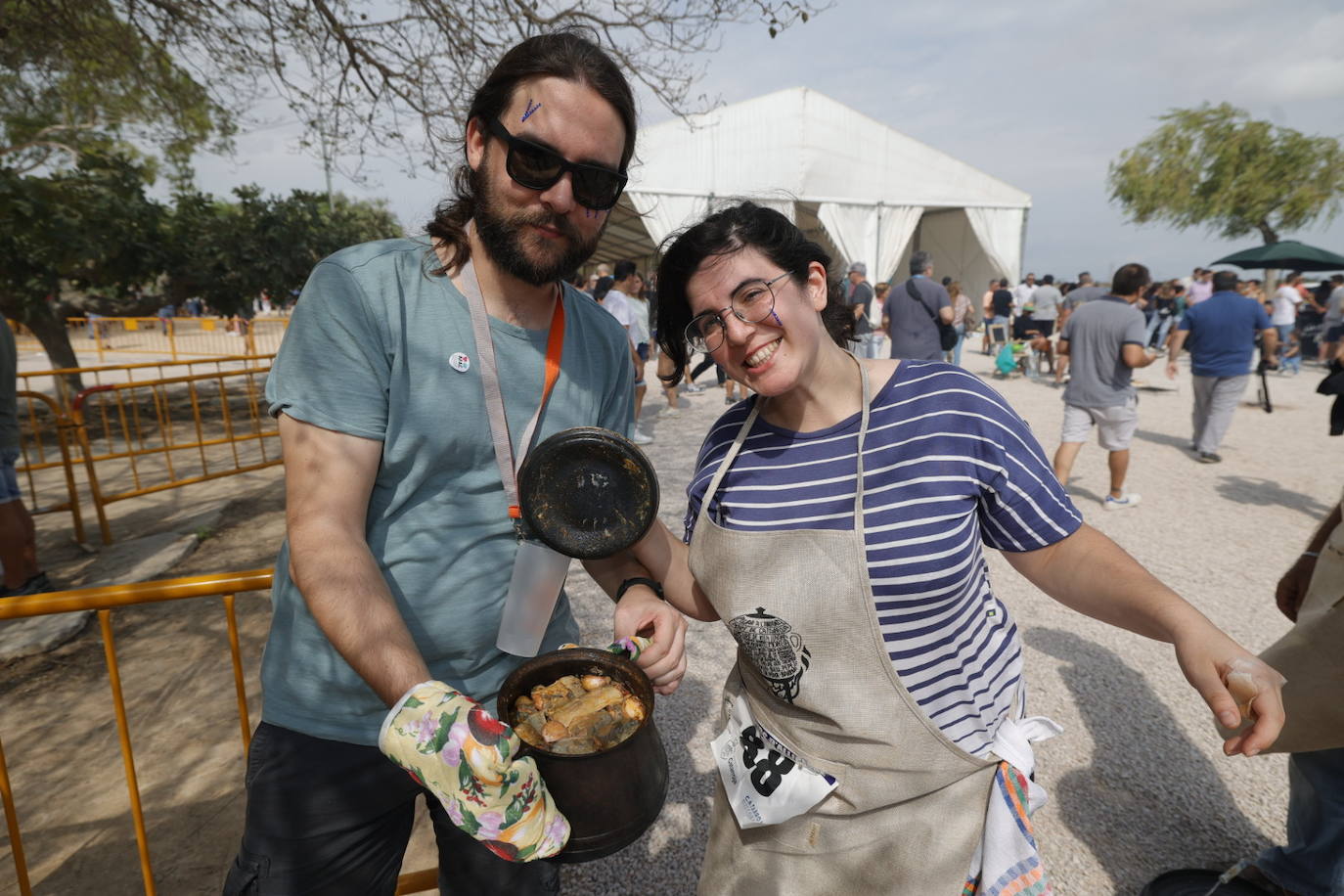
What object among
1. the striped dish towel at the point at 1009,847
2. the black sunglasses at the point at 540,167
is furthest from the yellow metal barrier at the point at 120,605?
the striped dish towel at the point at 1009,847

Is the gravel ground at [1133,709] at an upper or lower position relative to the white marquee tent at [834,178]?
lower

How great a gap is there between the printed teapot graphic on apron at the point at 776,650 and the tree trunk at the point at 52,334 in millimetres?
12931

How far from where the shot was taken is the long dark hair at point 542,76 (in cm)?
153

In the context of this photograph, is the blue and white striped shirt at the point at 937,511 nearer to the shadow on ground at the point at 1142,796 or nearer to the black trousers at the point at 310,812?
the black trousers at the point at 310,812

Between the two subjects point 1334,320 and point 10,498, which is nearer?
point 10,498

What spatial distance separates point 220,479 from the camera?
329 inches

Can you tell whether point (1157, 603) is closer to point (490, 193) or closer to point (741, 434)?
point (741, 434)

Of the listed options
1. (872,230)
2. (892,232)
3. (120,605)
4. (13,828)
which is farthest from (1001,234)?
(13,828)

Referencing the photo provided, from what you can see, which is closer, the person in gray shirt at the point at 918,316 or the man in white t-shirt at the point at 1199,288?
the person in gray shirt at the point at 918,316

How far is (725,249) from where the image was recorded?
160 centimetres

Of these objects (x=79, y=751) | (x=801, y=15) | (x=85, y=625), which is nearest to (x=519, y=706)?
(x=79, y=751)

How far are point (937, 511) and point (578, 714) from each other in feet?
2.82

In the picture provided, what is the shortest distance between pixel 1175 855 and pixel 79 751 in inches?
195

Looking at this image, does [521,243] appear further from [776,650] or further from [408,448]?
[776,650]
